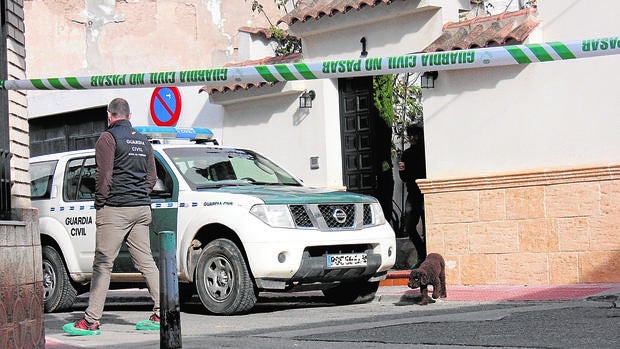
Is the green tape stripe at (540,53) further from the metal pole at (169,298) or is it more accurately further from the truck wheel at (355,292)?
the truck wheel at (355,292)

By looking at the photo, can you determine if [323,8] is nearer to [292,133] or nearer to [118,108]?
[292,133]

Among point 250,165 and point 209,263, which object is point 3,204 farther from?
point 250,165

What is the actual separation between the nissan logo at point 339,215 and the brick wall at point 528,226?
2.77 meters

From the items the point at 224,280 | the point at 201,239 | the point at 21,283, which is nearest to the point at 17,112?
the point at 21,283

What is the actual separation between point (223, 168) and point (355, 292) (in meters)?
1.93

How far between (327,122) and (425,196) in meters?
2.39

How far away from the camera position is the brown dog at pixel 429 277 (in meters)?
11.1

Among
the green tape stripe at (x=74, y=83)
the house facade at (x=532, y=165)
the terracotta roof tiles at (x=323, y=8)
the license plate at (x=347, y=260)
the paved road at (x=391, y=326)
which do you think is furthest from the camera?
the terracotta roof tiles at (x=323, y=8)

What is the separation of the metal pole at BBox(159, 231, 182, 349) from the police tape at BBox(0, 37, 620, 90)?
1.15 meters

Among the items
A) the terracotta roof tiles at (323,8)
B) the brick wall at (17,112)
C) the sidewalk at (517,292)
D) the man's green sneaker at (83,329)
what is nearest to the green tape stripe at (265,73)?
the brick wall at (17,112)

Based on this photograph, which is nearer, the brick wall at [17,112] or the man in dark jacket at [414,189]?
the brick wall at [17,112]

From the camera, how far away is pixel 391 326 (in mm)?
8992

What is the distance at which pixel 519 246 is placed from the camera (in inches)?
519

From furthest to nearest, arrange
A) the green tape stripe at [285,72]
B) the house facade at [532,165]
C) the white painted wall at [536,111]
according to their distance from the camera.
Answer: the white painted wall at [536,111] < the house facade at [532,165] < the green tape stripe at [285,72]
